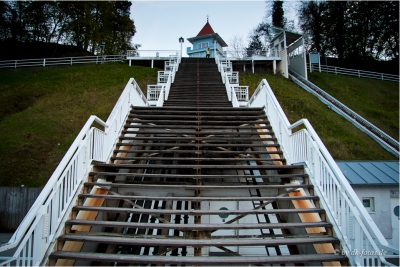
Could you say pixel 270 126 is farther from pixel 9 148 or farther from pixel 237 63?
pixel 237 63

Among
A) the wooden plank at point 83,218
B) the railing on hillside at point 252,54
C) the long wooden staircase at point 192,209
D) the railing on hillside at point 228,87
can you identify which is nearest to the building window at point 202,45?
the railing on hillside at point 252,54

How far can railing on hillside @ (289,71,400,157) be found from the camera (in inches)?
559

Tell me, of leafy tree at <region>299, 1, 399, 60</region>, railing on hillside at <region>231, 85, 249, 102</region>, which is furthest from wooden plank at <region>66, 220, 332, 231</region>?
leafy tree at <region>299, 1, 399, 60</region>

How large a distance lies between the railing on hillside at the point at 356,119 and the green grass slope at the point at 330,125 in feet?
1.04

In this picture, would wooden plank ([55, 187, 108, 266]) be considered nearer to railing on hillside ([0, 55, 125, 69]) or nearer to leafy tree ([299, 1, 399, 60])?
railing on hillside ([0, 55, 125, 69])

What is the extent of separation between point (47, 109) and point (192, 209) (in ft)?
51.0

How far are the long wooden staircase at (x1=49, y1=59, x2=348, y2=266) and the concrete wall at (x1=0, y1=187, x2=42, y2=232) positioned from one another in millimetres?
6759

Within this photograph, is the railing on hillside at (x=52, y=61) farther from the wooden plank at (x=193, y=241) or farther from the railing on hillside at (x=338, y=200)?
the wooden plank at (x=193, y=241)

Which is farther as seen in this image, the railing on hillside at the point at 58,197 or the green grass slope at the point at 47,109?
the green grass slope at the point at 47,109

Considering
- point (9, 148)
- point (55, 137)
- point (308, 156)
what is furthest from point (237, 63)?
point (308, 156)

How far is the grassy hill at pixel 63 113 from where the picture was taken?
39.8 ft

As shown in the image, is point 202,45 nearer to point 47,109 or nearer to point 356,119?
point 356,119

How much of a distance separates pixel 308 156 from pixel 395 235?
877 cm

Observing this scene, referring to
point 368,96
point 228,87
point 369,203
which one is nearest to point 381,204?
point 369,203
